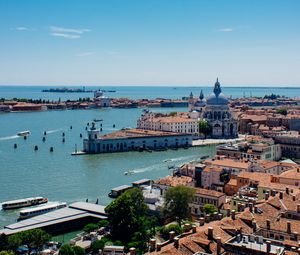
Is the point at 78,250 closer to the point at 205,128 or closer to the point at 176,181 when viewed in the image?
the point at 176,181

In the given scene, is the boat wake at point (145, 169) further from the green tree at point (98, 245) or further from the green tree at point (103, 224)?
the green tree at point (98, 245)

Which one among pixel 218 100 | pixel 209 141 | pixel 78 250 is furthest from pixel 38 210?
pixel 218 100

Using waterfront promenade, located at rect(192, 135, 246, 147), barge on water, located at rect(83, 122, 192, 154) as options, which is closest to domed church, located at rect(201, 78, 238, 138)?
waterfront promenade, located at rect(192, 135, 246, 147)

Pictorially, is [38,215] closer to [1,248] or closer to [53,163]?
[1,248]

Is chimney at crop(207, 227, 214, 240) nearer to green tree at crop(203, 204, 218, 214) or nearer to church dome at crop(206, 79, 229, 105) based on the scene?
green tree at crop(203, 204, 218, 214)

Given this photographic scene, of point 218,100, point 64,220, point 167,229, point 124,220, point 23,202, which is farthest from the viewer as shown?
point 218,100
